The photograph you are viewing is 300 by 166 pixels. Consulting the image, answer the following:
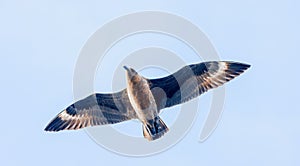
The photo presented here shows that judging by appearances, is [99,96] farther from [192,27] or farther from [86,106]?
[192,27]

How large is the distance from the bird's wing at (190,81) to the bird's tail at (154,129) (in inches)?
14.8

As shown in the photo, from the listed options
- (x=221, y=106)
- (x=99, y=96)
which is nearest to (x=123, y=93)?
(x=99, y=96)

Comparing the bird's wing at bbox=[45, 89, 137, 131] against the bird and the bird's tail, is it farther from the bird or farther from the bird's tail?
the bird's tail

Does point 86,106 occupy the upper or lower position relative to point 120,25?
lower

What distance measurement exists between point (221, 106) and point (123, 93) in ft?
7.18

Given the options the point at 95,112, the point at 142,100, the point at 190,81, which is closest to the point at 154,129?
the point at 142,100

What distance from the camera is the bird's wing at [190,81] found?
2505 centimetres

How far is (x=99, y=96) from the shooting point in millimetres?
25250

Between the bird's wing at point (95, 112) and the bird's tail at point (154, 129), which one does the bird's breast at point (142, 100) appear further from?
the bird's wing at point (95, 112)

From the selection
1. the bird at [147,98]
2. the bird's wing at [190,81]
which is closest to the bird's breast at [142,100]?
the bird at [147,98]

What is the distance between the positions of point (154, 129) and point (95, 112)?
1536 millimetres

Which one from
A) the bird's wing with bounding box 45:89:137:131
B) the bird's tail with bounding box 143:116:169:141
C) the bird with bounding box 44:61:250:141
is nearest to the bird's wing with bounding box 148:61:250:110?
the bird with bounding box 44:61:250:141

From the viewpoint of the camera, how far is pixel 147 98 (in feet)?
80.8

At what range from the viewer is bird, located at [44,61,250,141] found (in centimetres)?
2467
